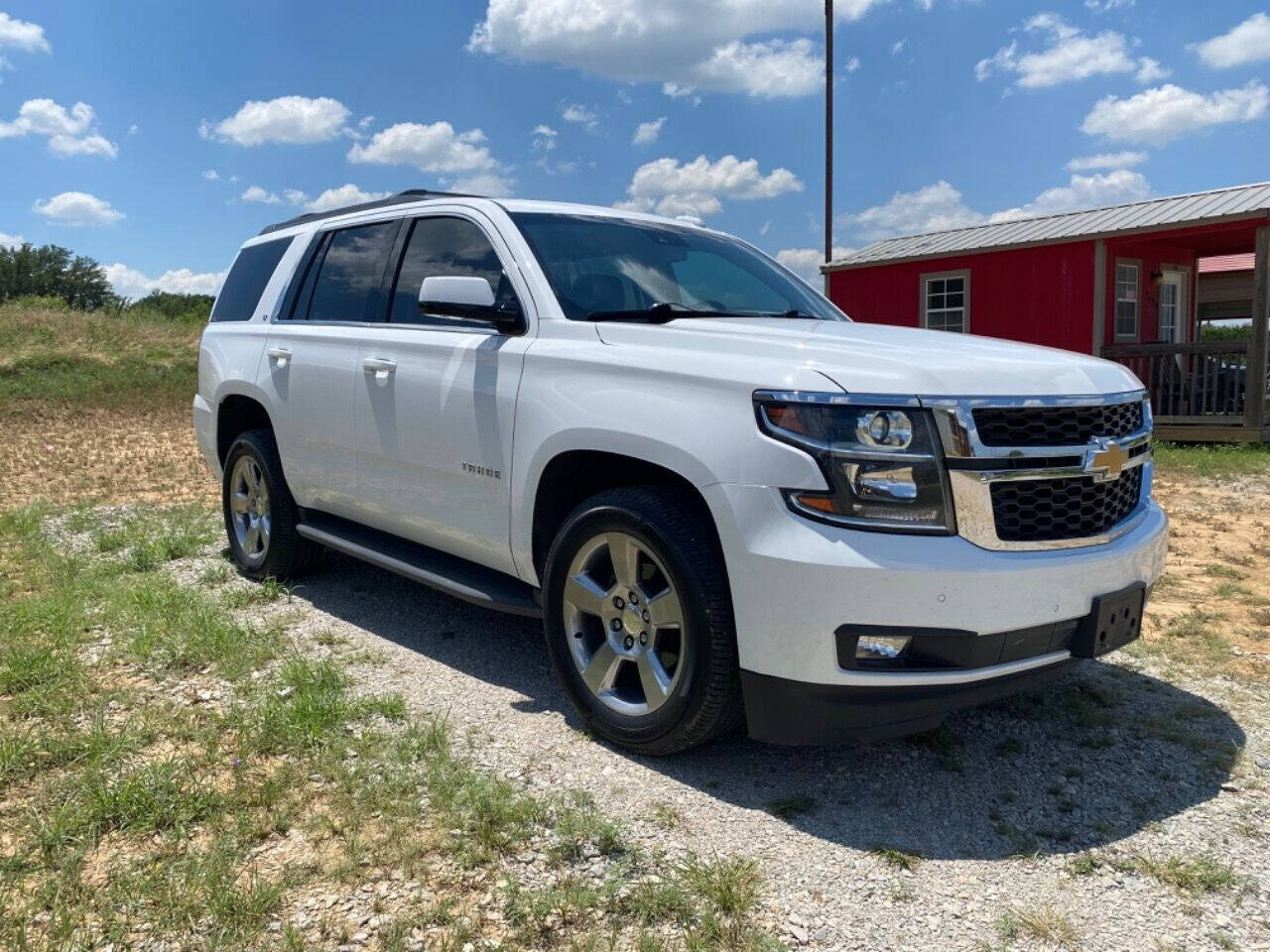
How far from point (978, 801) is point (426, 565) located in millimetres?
2363

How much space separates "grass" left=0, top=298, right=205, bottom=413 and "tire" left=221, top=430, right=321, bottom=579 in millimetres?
15229

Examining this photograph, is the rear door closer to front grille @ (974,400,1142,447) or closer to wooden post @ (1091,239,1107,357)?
front grille @ (974,400,1142,447)

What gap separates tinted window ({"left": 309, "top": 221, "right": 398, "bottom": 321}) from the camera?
479 cm

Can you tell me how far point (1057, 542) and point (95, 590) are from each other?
4.79m

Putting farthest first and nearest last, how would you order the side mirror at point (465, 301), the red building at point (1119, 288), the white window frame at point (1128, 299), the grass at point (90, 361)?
the grass at point (90, 361) → the white window frame at point (1128, 299) → the red building at point (1119, 288) → the side mirror at point (465, 301)

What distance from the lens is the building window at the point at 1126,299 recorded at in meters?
16.5

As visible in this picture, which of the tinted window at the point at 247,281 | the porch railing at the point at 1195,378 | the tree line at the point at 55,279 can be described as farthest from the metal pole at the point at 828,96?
the tree line at the point at 55,279

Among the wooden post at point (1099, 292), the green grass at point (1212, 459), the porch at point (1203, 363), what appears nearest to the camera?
the green grass at point (1212, 459)

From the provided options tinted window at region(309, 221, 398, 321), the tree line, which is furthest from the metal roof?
the tree line

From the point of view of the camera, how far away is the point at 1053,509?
9.91 ft

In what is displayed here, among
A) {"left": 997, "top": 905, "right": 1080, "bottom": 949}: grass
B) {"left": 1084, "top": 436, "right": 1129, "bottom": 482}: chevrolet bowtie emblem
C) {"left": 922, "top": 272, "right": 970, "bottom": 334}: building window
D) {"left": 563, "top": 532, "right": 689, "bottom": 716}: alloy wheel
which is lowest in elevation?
{"left": 997, "top": 905, "right": 1080, "bottom": 949}: grass

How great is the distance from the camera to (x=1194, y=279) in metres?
18.4

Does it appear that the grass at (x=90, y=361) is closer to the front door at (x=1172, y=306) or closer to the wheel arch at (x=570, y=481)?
the wheel arch at (x=570, y=481)

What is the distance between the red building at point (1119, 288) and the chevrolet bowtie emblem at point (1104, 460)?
12348mm
